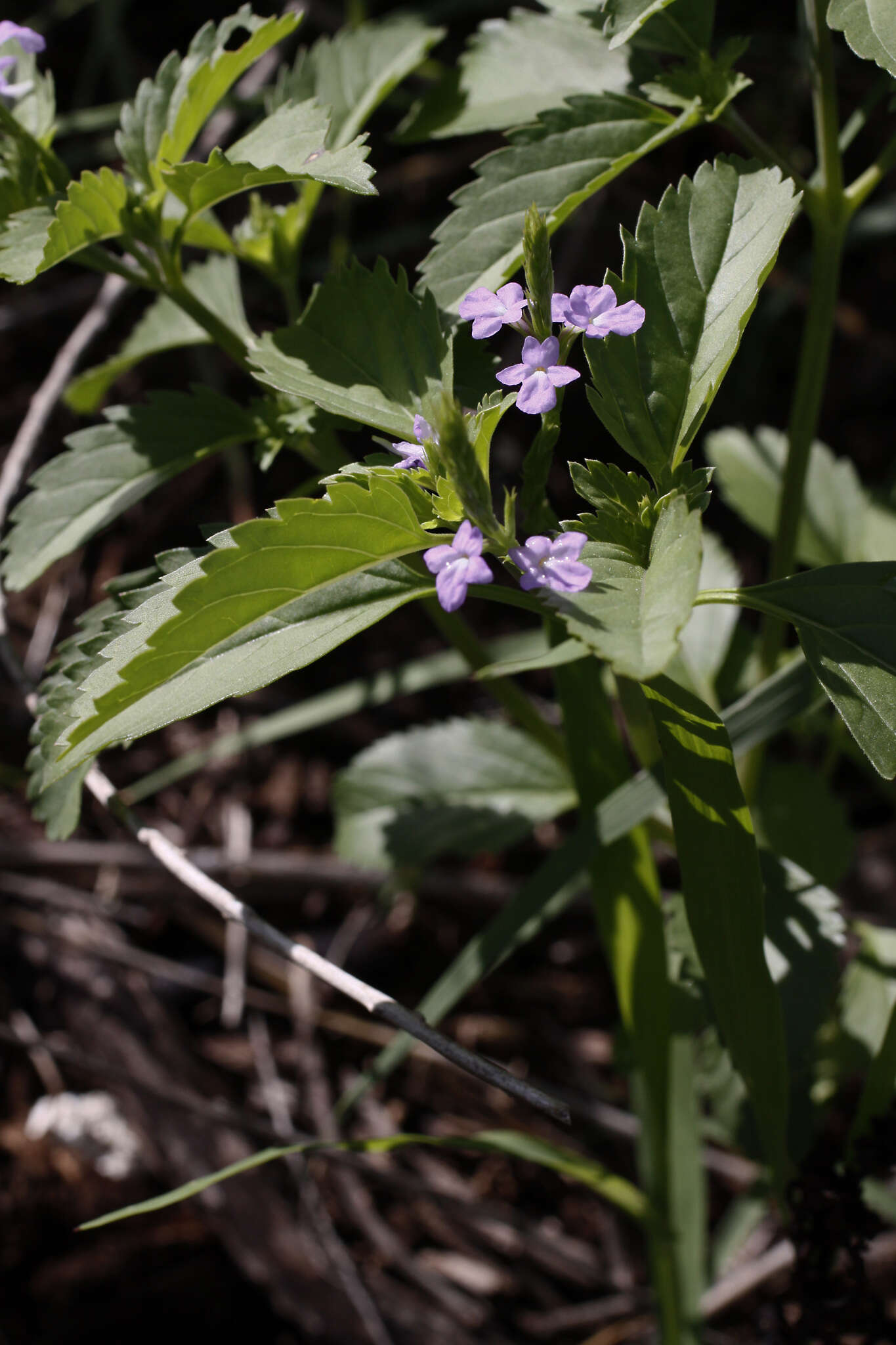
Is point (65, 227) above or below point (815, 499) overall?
above

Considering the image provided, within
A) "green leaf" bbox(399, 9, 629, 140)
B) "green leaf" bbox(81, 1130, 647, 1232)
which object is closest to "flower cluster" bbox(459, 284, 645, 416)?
"green leaf" bbox(399, 9, 629, 140)

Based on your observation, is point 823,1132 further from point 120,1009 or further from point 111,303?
point 111,303

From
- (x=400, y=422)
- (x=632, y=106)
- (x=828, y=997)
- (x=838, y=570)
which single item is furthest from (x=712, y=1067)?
(x=632, y=106)

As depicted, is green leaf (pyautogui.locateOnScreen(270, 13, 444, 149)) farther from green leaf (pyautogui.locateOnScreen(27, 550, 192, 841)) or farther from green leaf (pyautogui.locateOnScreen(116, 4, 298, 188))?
green leaf (pyautogui.locateOnScreen(27, 550, 192, 841))

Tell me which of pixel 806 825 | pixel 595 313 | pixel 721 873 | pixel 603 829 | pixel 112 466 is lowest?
pixel 806 825

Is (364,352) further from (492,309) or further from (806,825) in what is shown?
(806,825)

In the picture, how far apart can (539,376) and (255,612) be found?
0.37 m

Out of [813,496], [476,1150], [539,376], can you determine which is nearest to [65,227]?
[539,376]

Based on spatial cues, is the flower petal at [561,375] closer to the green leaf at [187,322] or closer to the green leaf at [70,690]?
the green leaf at [70,690]

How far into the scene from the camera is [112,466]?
1.52 meters

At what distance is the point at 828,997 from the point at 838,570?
682mm

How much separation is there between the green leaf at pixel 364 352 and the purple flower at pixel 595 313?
0.15m

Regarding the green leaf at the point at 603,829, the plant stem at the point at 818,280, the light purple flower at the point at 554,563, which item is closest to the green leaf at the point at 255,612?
the light purple flower at the point at 554,563

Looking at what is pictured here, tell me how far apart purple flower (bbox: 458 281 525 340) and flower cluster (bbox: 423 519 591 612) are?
0.25m
